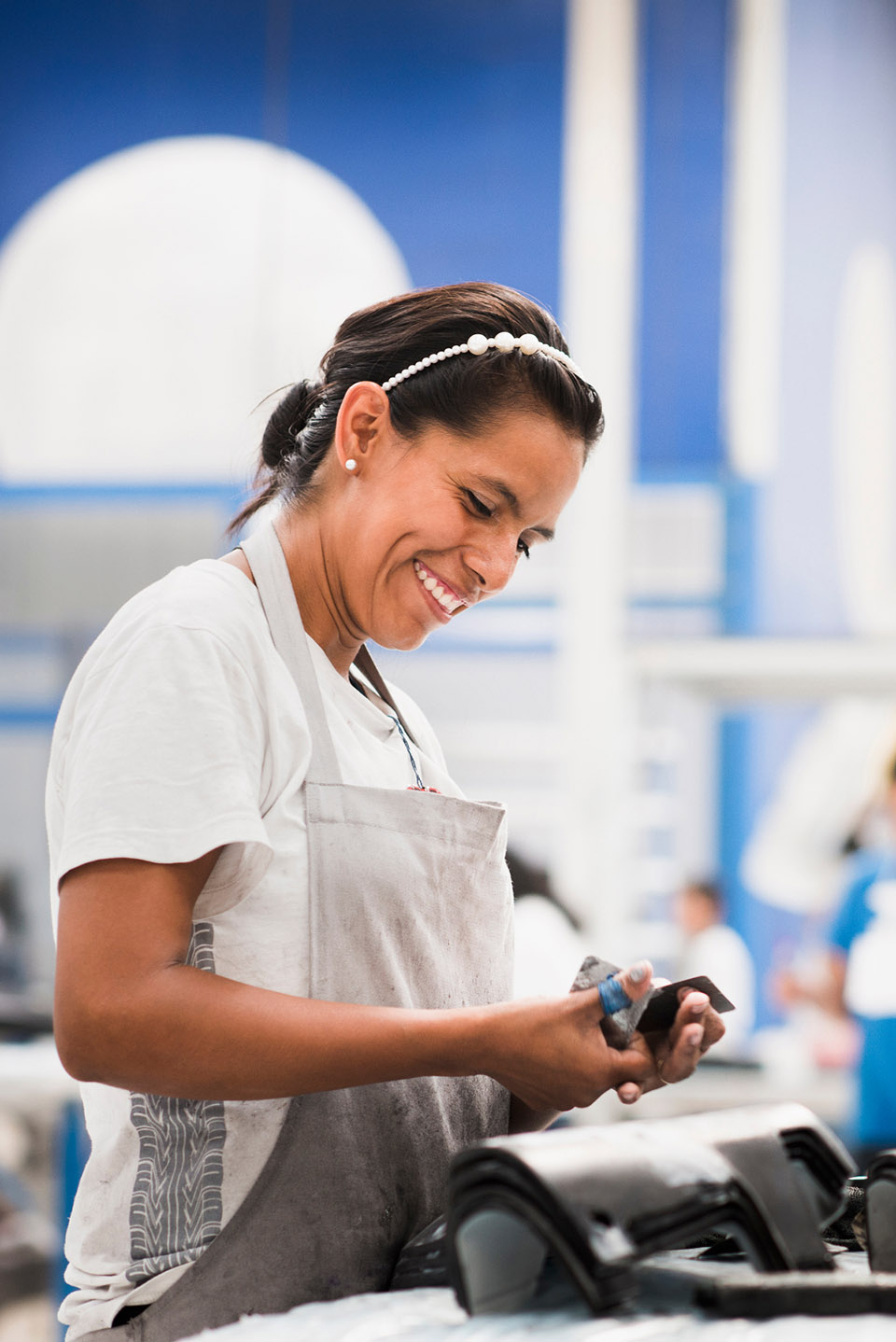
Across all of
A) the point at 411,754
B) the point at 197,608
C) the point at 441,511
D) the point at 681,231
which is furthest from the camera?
the point at 681,231

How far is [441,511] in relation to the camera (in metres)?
1.21

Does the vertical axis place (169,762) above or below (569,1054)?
above

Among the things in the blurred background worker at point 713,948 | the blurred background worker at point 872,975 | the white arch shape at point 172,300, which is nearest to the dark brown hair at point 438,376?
the blurred background worker at point 872,975

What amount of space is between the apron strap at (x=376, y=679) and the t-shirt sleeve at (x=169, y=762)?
1.09 ft

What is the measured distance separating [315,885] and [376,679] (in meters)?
0.36

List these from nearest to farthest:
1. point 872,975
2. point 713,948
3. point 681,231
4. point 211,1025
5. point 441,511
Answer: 1. point 211,1025
2. point 441,511
3. point 872,975
4. point 713,948
5. point 681,231

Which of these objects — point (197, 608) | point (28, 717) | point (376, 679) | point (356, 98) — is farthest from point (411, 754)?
point (356, 98)

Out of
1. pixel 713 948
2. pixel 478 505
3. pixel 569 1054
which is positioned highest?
pixel 478 505

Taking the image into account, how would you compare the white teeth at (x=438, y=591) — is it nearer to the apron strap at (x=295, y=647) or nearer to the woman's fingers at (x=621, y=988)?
the apron strap at (x=295, y=647)

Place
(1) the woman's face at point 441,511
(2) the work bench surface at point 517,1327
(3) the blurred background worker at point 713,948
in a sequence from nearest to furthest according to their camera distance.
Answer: (2) the work bench surface at point 517,1327, (1) the woman's face at point 441,511, (3) the blurred background worker at point 713,948

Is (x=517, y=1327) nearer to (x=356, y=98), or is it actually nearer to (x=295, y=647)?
(x=295, y=647)

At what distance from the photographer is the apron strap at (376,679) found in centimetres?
137

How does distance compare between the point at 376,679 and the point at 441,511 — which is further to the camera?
the point at 376,679

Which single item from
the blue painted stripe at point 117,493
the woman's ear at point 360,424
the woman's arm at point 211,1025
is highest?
the blue painted stripe at point 117,493
